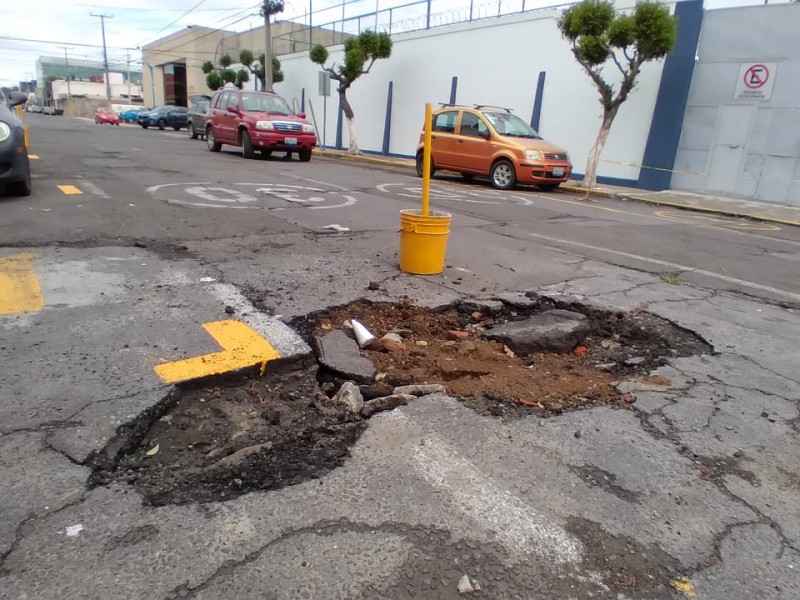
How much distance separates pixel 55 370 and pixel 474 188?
11832 mm

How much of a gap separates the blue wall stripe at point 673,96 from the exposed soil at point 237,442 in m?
15.3

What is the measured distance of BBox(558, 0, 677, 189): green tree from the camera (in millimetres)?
13016

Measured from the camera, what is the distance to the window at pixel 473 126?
14.1 meters

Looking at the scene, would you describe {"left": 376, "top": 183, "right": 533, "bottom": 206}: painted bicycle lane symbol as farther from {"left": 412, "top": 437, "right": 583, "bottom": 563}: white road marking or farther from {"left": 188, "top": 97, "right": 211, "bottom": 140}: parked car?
{"left": 188, "top": 97, "right": 211, "bottom": 140}: parked car

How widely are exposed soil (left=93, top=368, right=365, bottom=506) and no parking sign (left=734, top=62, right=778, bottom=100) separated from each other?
15.6m

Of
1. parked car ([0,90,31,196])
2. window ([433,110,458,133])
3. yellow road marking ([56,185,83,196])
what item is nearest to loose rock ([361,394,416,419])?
parked car ([0,90,31,196])

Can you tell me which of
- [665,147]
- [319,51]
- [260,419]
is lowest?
[260,419]

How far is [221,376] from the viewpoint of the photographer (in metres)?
3.22

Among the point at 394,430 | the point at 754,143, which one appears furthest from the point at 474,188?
the point at 394,430

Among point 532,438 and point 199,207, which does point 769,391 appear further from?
point 199,207

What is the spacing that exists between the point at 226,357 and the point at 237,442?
0.82 m

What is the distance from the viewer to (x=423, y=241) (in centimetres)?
541

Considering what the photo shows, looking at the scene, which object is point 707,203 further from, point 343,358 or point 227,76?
point 227,76

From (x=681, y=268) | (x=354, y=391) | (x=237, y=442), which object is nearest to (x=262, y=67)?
(x=681, y=268)
